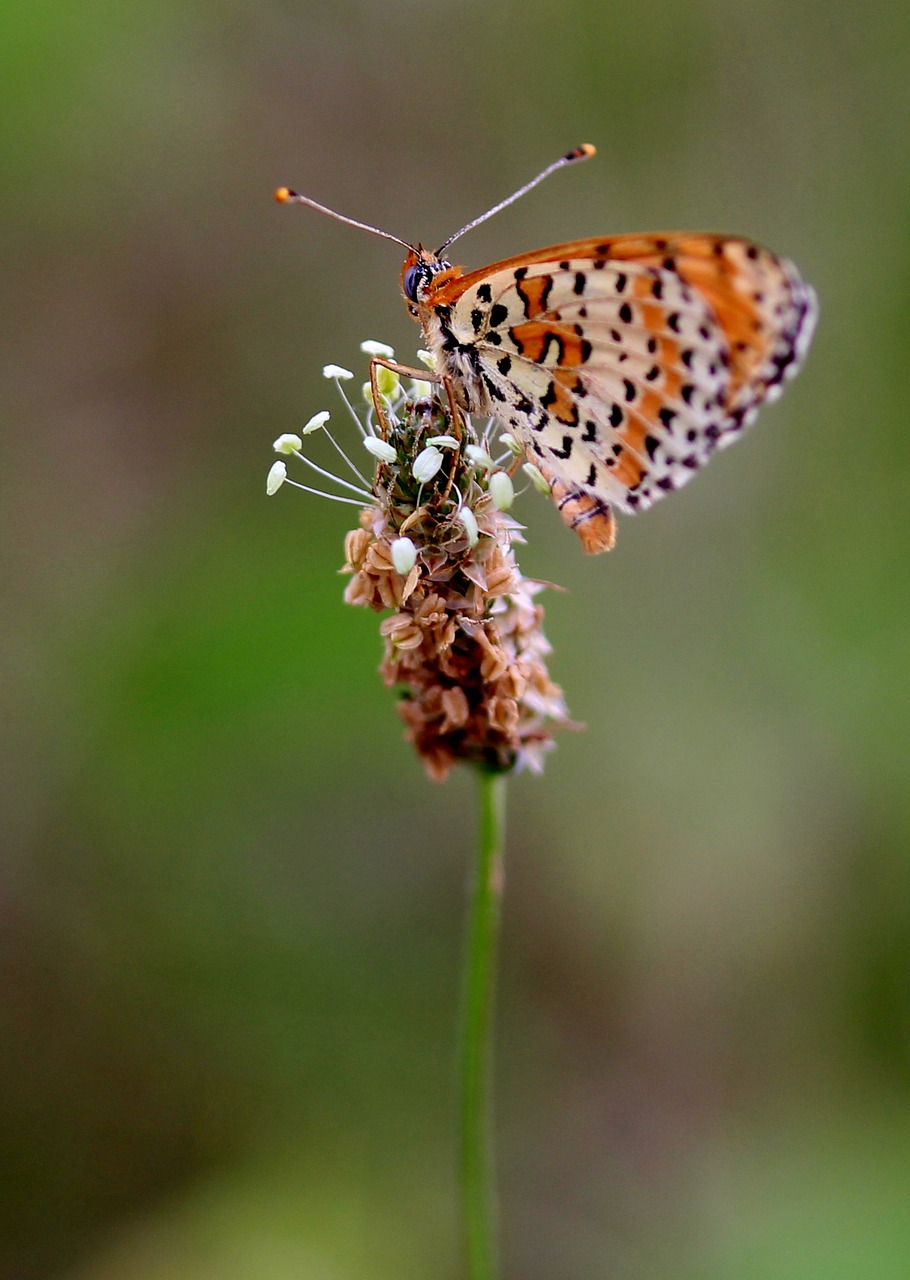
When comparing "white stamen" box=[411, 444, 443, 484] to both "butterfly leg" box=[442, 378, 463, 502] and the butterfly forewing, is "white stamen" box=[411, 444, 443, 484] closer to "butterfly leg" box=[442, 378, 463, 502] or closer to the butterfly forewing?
"butterfly leg" box=[442, 378, 463, 502]

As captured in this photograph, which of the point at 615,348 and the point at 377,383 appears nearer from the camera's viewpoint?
the point at 615,348

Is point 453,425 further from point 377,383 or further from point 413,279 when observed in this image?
point 413,279

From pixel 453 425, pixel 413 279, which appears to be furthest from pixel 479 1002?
pixel 413 279

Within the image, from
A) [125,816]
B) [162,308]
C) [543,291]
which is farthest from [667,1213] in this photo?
[162,308]

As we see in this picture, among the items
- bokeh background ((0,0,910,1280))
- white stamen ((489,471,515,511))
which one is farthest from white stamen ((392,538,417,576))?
bokeh background ((0,0,910,1280))

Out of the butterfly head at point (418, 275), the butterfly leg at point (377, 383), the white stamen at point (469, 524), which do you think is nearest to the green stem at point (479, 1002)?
the white stamen at point (469, 524)

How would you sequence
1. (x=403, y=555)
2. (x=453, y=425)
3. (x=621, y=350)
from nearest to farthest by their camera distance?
(x=403, y=555), (x=453, y=425), (x=621, y=350)

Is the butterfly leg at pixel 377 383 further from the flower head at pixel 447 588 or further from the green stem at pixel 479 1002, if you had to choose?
the green stem at pixel 479 1002
